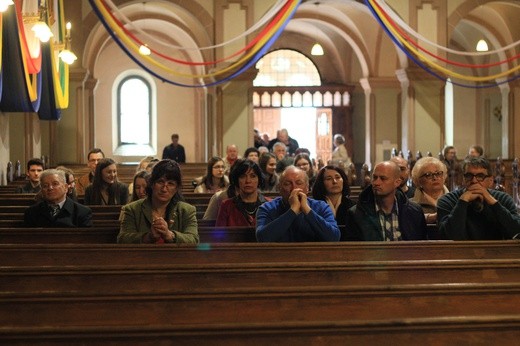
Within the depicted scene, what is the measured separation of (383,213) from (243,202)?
4.30 ft

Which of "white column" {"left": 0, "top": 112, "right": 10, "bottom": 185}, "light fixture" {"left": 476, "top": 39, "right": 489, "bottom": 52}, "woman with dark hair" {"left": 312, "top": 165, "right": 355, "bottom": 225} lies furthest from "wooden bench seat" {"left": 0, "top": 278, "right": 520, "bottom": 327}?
"light fixture" {"left": 476, "top": 39, "right": 489, "bottom": 52}

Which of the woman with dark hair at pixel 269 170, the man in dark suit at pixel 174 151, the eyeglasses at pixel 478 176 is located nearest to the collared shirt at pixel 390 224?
the eyeglasses at pixel 478 176

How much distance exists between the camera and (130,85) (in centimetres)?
2662

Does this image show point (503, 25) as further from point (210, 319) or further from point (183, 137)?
point (210, 319)

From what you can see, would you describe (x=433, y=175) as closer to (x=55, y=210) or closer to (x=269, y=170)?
(x=55, y=210)

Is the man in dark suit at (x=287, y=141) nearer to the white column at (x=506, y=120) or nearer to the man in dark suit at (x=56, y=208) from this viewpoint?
the white column at (x=506, y=120)

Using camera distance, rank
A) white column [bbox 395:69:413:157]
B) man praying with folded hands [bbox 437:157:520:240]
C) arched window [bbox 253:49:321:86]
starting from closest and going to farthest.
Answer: man praying with folded hands [bbox 437:157:520:240]
white column [bbox 395:69:413:157]
arched window [bbox 253:49:321:86]

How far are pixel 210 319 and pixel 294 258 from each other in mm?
911

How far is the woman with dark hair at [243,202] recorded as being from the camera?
681 centimetres

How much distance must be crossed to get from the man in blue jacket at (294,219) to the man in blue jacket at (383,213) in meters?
0.20

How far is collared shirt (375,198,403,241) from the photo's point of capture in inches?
232

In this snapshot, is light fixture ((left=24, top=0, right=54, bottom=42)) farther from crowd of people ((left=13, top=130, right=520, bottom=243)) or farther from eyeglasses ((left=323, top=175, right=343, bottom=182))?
eyeglasses ((left=323, top=175, right=343, bottom=182))

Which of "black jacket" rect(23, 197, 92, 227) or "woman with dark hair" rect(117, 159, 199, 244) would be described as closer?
"woman with dark hair" rect(117, 159, 199, 244)

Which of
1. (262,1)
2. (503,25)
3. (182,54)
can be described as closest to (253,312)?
(262,1)
